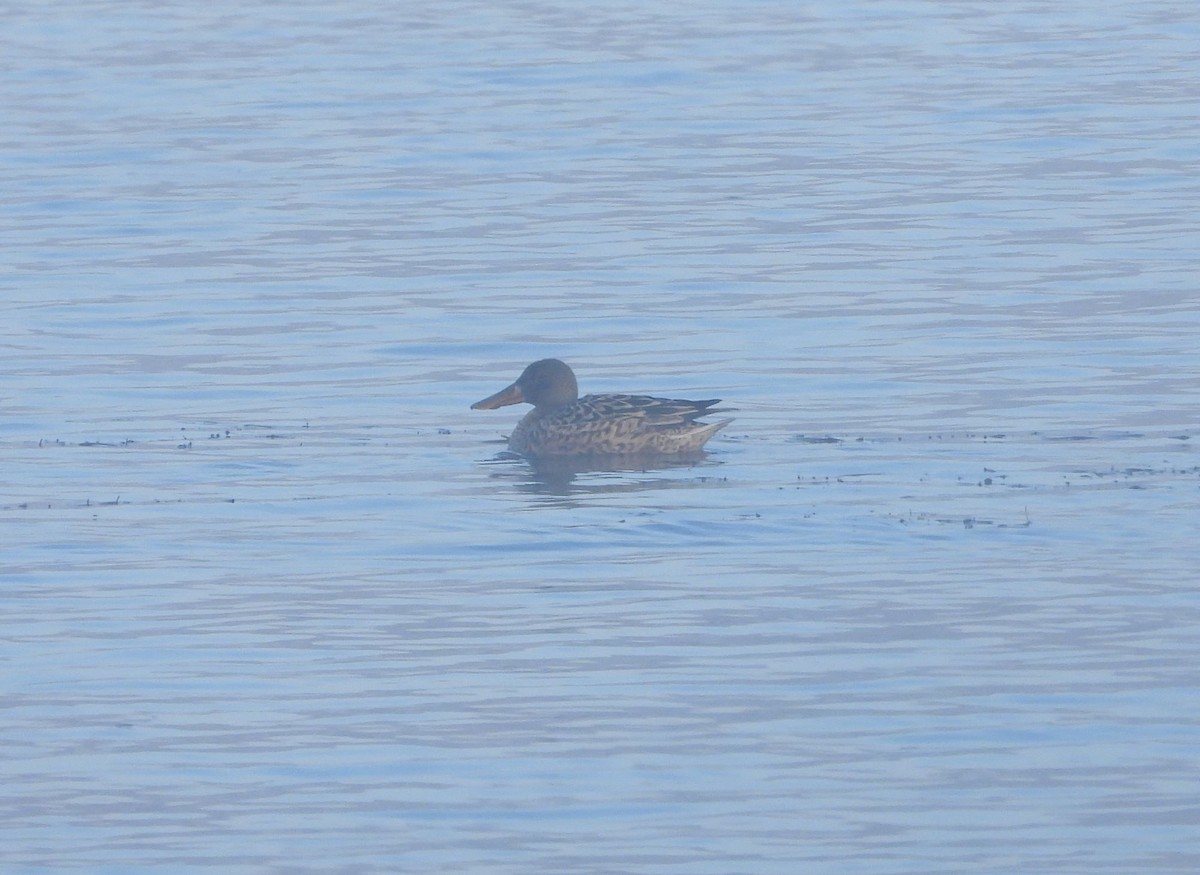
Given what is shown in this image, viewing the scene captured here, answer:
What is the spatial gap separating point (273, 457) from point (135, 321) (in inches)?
189

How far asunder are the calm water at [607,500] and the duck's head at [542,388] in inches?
9.9

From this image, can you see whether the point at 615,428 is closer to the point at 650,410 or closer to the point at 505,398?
the point at 650,410

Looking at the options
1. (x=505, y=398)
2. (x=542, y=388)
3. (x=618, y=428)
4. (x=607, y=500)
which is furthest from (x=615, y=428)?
(x=607, y=500)

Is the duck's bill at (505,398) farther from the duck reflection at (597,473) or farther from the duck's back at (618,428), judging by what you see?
the duck reflection at (597,473)

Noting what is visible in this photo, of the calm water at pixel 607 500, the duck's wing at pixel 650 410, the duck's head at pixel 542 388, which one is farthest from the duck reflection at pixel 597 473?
the duck's head at pixel 542 388

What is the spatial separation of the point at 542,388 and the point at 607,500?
2.16m

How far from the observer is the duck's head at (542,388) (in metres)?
14.6

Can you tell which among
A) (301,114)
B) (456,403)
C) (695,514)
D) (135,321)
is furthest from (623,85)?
(695,514)

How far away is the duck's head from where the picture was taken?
1463cm

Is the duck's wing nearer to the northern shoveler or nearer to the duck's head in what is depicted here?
the northern shoveler

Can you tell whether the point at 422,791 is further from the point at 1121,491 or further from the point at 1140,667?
the point at 1121,491

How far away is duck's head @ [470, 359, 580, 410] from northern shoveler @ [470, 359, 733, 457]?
11 cm

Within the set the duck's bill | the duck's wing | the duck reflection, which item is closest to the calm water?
the duck reflection

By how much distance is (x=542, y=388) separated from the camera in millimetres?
14648
